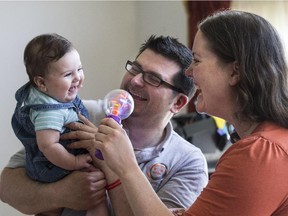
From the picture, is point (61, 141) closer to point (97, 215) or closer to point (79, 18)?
point (97, 215)

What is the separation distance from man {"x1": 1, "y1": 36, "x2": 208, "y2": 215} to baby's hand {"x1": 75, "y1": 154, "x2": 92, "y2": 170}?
0.03 m

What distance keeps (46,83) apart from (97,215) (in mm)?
512

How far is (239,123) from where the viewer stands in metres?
1.27

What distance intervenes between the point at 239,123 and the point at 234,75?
0.16m

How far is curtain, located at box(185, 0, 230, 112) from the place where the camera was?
405 centimetres

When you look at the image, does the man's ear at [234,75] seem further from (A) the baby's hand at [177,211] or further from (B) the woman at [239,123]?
(A) the baby's hand at [177,211]

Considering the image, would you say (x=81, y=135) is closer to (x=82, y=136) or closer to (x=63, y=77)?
(x=82, y=136)

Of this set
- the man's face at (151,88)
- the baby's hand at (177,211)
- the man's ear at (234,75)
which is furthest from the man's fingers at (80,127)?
the man's ear at (234,75)

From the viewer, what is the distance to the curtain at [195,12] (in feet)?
13.3

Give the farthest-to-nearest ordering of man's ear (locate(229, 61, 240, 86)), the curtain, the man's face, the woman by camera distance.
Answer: the curtain, the man's face, man's ear (locate(229, 61, 240, 86)), the woman

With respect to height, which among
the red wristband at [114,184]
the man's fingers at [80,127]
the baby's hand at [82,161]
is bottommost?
the red wristband at [114,184]

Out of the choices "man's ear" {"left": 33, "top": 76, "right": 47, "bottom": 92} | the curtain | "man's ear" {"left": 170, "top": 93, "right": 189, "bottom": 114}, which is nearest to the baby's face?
"man's ear" {"left": 33, "top": 76, "right": 47, "bottom": 92}

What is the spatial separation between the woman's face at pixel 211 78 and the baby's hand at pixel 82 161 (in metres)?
0.48

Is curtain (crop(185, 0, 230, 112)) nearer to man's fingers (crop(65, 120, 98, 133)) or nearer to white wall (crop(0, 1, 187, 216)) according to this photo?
white wall (crop(0, 1, 187, 216))
